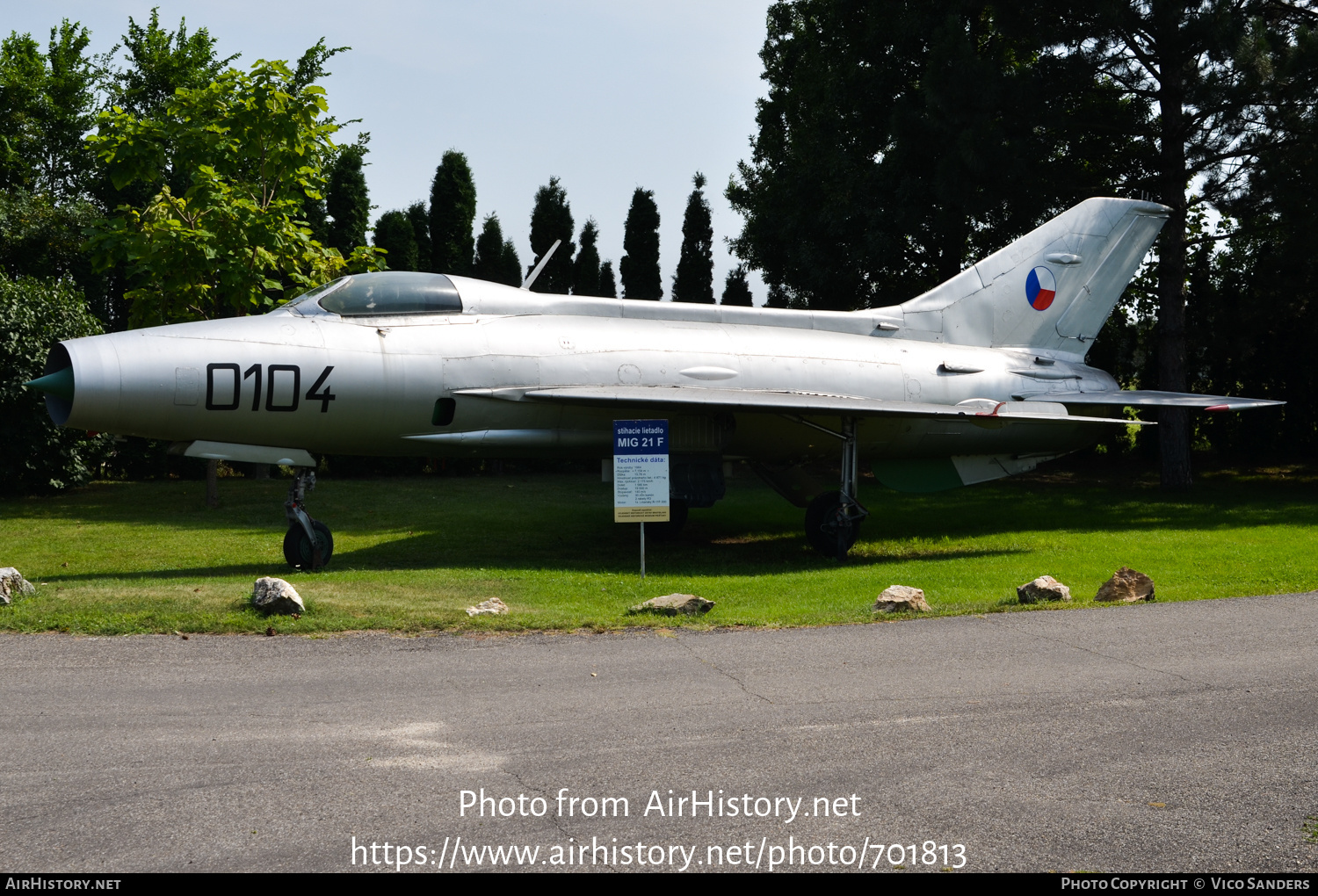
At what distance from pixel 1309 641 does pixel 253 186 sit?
18922 millimetres

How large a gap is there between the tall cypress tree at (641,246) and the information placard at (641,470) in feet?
76.2

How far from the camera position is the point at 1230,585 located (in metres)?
10.6

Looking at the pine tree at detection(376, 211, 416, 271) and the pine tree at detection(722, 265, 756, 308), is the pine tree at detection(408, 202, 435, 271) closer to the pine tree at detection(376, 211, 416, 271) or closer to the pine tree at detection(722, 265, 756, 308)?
the pine tree at detection(376, 211, 416, 271)

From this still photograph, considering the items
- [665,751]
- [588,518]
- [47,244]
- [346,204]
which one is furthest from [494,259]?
[665,751]

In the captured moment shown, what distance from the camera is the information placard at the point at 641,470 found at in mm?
11367

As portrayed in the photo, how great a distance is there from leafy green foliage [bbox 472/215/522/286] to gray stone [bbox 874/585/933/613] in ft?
81.7

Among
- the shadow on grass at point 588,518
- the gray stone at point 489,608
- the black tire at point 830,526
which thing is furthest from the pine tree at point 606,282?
the gray stone at point 489,608

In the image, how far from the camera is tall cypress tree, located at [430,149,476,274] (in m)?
32.5

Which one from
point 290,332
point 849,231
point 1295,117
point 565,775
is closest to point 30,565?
point 290,332

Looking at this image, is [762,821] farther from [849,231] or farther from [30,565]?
[849,231]

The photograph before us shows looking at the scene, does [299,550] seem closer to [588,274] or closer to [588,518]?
[588,518]

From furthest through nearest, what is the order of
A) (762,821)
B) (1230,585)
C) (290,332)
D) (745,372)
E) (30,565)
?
(745,372)
(30,565)
(290,332)
(1230,585)
(762,821)

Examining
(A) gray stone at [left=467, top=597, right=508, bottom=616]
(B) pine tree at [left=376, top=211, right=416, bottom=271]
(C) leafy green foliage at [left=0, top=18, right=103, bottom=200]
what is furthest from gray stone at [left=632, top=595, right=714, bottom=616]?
(C) leafy green foliage at [left=0, top=18, right=103, bottom=200]

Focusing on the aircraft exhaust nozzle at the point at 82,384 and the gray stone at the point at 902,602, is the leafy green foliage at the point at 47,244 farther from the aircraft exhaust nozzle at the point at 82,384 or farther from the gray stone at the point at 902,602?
the gray stone at the point at 902,602
